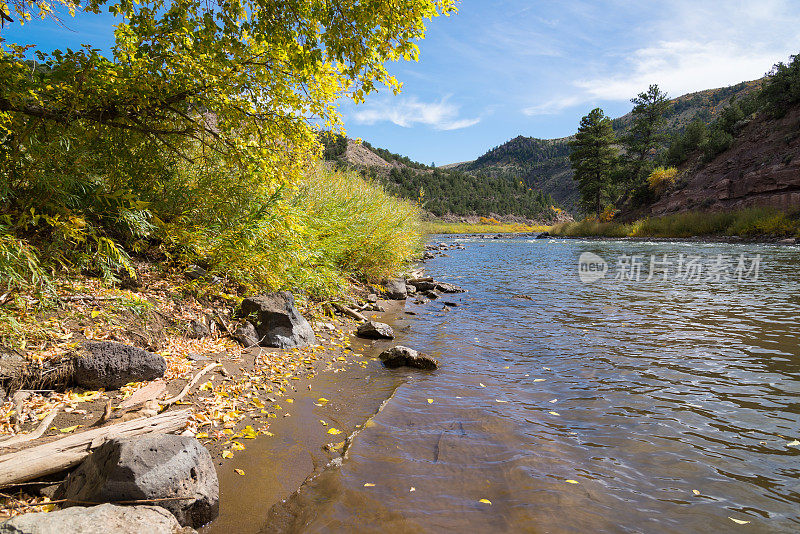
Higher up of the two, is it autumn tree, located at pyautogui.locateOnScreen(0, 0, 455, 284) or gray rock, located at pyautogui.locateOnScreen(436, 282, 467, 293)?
autumn tree, located at pyautogui.locateOnScreen(0, 0, 455, 284)

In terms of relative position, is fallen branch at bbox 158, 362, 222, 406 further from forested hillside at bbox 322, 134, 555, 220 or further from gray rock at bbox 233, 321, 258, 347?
forested hillside at bbox 322, 134, 555, 220

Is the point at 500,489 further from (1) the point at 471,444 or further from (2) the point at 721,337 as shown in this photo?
(2) the point at 721,337

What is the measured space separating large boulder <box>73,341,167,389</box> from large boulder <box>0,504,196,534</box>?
7.29ft

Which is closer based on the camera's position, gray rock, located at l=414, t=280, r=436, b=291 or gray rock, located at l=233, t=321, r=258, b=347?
gray rock, located at l=233, t=321, r=258, b=347

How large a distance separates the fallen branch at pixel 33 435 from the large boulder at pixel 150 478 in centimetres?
59

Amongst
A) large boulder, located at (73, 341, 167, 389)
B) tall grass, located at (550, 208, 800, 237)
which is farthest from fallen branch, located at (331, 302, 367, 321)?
tall grass, located at (550, 208, 800, 237)

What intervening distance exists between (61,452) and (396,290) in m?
10.5

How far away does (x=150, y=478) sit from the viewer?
2621 mm

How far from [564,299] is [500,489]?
33.5ft

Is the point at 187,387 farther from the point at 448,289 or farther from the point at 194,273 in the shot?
the point at 448,289

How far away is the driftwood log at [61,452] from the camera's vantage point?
2.65 m

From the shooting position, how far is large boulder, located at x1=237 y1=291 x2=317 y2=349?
652cm

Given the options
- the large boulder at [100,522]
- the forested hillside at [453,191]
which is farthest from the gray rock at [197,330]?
the forested hillside at [453,191]

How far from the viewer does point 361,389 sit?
18.4ft
